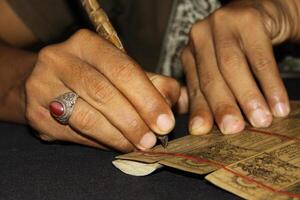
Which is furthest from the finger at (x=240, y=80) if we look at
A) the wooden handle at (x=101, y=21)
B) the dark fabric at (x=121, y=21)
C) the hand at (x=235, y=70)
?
the dark fabric at (x=121, y=21)

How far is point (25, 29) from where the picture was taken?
1461mm

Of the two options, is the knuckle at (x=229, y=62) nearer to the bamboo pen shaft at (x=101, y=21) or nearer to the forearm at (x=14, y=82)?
the bamboo pen shaft at (x=101, y=21)

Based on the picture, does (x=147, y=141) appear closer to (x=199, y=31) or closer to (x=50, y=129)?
(x=50, y=129)

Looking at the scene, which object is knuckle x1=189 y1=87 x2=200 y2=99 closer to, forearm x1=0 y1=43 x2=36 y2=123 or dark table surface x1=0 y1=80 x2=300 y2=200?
dark table surface x1=0 y1=80 x2=300 y2=200

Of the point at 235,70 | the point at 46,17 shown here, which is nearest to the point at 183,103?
the point at 235,70

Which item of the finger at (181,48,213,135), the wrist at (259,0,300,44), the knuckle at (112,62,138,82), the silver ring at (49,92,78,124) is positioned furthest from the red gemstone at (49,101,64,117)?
the wrist at (259,0,300,44)

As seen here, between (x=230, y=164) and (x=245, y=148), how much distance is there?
0.27ft

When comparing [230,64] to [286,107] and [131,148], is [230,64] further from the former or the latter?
[131,148]

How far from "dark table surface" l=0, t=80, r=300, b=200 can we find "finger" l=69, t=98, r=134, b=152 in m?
0.03

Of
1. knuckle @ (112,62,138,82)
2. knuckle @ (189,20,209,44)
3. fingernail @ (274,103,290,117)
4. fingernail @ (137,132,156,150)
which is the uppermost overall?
knuckle @ (112,62,138,82)

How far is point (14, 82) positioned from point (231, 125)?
0.55 m

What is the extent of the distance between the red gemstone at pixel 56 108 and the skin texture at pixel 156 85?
24 mm

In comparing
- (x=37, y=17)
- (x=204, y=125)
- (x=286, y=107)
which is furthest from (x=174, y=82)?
(x=37, y=17)

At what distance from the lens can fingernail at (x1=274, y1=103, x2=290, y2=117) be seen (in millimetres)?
955
